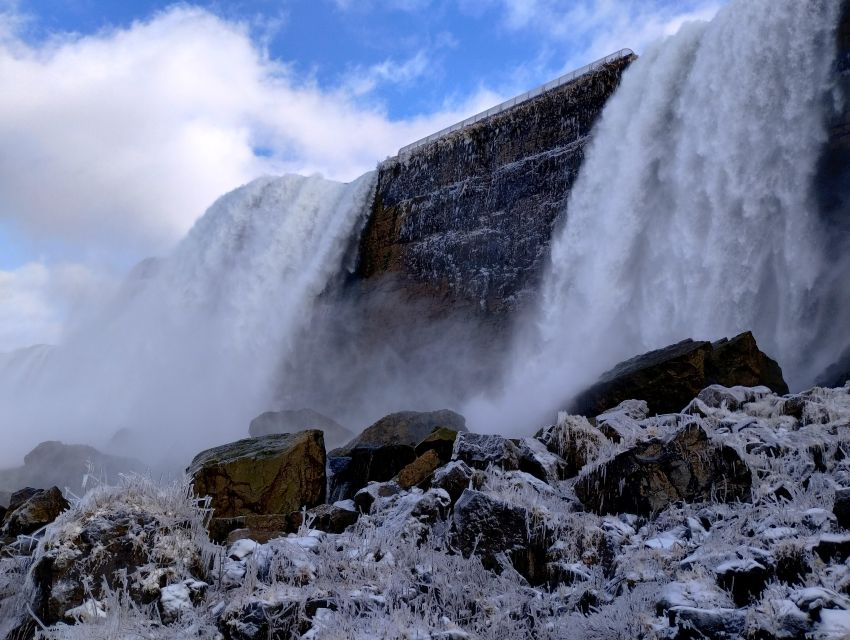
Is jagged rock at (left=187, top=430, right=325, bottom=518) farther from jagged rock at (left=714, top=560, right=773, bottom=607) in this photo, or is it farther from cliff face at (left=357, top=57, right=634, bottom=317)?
cliff face at (left=357, top=57, right=634, bottom=317)

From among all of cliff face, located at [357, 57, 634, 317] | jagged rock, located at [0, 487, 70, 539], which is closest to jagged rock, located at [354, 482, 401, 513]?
jagged rock, located at [0, 487, 70, 539]

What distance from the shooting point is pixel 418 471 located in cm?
875

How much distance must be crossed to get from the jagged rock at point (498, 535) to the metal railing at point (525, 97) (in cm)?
2150

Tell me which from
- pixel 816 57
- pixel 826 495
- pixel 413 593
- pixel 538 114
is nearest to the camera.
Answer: pixel 413 593

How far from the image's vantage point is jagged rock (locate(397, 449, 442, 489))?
857cm

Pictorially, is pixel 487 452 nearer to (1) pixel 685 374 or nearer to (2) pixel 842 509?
(2) pixel 842 509

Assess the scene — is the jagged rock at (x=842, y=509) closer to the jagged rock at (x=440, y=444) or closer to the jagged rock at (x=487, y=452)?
the jagged rock at (x=487, y=452)

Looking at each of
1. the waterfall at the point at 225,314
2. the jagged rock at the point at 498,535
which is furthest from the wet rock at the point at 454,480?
the waterfall at the point at 225,314

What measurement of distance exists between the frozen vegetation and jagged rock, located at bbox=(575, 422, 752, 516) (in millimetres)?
67

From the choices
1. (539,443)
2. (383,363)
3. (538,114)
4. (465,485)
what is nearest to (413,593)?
(465,485)

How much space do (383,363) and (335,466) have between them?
1877cm

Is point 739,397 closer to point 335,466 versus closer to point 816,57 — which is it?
point 335,466

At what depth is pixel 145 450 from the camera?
29219mm

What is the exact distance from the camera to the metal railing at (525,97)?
23958 mm
